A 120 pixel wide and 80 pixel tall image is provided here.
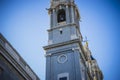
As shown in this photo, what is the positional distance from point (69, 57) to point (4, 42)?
46.2 feet

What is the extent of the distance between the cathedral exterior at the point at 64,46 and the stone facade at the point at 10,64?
966 cm

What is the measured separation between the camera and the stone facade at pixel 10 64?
23312mm

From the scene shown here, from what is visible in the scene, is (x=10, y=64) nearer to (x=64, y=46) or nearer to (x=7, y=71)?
(x=7, y=71)

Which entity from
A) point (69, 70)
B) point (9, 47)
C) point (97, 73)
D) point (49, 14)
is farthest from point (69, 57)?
point (97, 73)

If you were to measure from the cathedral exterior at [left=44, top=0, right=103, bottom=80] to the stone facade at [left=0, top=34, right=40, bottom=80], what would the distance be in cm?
966

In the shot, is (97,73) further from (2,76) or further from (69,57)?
(2,76)

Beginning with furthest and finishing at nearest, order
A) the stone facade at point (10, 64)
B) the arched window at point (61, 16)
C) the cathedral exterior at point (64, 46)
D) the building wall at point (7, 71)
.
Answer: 1. the arched window at point (61, 16)
2. the cathedral exterior at point (64, 46)
3. the stone facade at point (10, 64)
4. the building wall at point (7, 71)

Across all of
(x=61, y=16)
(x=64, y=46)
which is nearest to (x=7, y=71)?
(x=64, y=46)

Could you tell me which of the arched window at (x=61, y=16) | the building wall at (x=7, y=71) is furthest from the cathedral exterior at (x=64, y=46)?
the building wall at (x=7, y=71)

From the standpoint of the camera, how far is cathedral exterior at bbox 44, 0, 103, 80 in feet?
118

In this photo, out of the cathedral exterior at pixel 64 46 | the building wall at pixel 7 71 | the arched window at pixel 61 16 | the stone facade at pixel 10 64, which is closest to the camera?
the building wall at pixel 7 71

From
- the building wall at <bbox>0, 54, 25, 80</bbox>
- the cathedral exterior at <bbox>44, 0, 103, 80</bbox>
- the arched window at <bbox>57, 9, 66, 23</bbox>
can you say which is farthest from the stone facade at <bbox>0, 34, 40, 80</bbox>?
the arched window at <bbox>57, 9, 66, 23</bbox>

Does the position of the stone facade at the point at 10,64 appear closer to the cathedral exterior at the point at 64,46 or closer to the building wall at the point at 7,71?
the building wall at the point at 7,71

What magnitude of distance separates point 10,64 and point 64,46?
1439 centimetres
